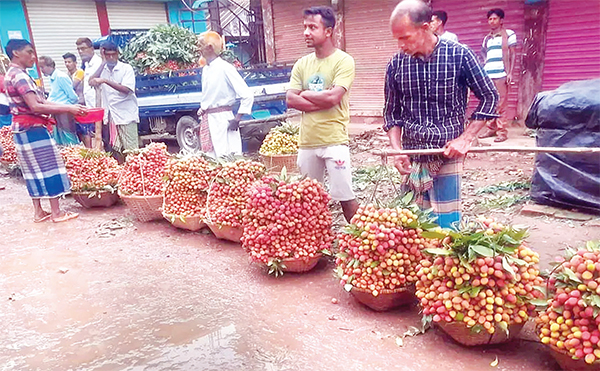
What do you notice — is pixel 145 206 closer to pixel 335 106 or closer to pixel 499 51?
pixel 335 106

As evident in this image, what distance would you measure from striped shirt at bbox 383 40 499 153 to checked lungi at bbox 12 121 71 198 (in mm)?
4036

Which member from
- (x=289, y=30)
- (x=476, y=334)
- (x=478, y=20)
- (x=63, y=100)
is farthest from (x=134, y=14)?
(x=476, y=334)

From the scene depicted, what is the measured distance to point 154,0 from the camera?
17.3 metres

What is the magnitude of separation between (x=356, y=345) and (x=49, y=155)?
4.25m

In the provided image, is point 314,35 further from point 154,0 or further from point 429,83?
point 154,0

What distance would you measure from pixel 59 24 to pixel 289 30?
330 inches

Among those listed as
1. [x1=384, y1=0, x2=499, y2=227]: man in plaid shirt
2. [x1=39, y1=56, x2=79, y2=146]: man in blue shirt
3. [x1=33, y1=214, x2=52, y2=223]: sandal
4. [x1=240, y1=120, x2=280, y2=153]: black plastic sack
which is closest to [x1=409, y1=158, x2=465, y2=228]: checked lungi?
[x1=384, y1=0, x2=499, y2=227]: man in plaid shirt

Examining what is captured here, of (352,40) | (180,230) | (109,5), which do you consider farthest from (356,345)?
(109,5)

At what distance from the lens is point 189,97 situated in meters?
8.23

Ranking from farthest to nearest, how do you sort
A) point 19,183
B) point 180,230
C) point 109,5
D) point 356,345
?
1. point 109,5
2. point 19,183
3. point 180,230
4. point 356,345

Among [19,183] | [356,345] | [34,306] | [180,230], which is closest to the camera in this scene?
[356,345]

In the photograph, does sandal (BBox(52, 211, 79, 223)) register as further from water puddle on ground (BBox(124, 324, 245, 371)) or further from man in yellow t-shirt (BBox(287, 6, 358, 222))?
water puddle on ground (BBox(124, 324, 245, 371))

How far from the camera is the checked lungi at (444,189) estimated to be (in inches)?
117

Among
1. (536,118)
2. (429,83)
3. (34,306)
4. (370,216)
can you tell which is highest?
(429,83)
